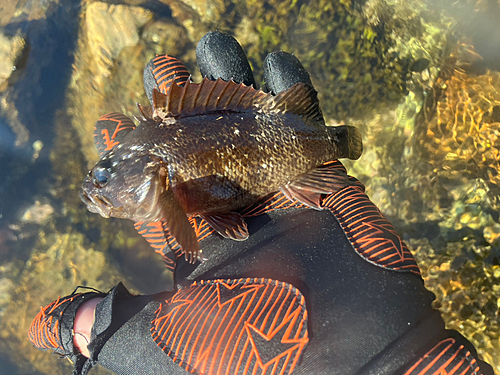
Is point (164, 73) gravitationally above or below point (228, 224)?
above

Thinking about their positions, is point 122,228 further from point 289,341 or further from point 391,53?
point 391,53

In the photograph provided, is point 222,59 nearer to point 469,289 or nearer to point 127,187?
point 127,187

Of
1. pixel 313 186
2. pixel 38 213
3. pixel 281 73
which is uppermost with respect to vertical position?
pixel 281 73

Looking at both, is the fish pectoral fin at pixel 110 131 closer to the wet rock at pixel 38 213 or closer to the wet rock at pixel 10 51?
the wet rock at pixel 38 213

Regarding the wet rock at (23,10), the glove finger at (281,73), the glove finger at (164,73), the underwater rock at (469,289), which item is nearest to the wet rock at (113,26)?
the glove finger at (164,73)

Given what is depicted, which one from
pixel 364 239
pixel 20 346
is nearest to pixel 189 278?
pixel 364 239

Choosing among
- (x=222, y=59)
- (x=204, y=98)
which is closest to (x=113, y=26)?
(x=222, y=59)

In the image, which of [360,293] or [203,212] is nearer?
[360,293]
